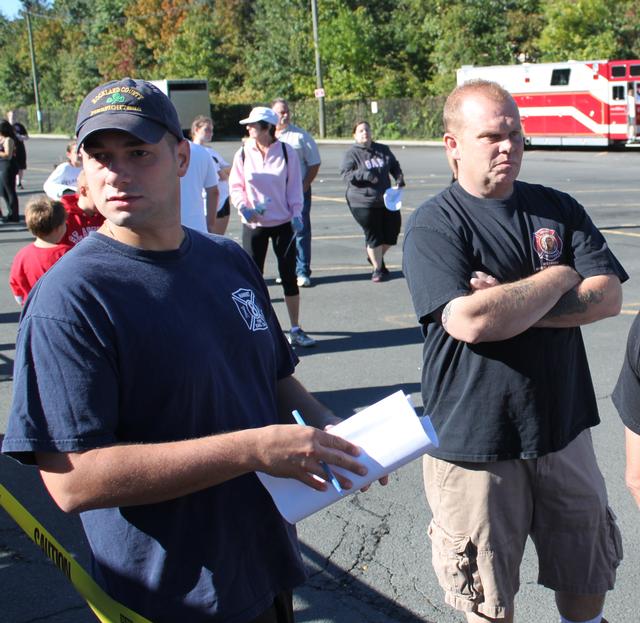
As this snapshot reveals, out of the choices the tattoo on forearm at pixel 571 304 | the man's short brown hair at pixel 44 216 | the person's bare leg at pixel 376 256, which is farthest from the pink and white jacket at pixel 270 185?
the tattoo on forearm at pixel 571 304

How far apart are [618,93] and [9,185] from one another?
21786 mm

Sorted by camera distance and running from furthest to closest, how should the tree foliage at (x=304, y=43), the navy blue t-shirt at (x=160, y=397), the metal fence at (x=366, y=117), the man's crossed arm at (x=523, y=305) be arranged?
the metal fence at (x=366, y=117)
the tree foliage at (x=304, y=43)
the man's crossed arm at (x=523, y=305)
the navy blue t-shirt at (x=160, y=397)

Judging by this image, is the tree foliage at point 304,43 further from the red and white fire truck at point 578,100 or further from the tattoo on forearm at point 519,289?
the tattoo on forearm at point 519,289

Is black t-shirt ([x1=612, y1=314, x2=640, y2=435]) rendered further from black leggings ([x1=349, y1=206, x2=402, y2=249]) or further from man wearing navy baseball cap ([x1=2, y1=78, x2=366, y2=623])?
black leggings ([x1=349, y1=206, x2=402, y2=249])

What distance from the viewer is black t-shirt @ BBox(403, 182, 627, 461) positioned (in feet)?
9.45

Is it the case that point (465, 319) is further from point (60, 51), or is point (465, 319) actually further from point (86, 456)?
point (60, 51)

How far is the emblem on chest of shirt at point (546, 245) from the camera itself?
2988 mm

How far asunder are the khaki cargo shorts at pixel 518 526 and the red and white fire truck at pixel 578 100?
29.8m

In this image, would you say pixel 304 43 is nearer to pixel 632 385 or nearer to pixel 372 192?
pixel 372 192

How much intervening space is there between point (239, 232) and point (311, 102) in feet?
121

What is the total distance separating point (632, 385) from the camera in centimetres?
268

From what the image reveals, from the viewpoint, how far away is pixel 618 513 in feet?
14.9

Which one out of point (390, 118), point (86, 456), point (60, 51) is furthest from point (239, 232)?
point (60, 51)

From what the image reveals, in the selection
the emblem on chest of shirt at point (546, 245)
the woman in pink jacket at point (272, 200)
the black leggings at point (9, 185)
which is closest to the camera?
the emblem on chest of shirt at point (546, 245)
